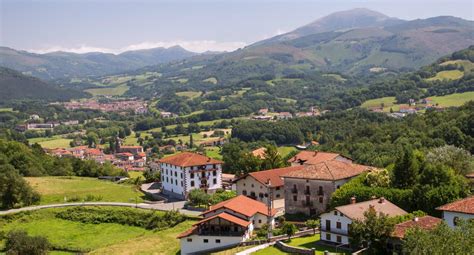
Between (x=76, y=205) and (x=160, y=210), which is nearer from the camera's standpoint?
A: (x=160, y=210)

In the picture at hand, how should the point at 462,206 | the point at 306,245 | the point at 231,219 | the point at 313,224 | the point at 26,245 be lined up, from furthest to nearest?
the point at 26,245
the point at 313,224
the point at 231,219
the point at 306,245
the point at 462,206

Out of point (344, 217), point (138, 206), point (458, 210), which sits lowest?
point (138, 206)

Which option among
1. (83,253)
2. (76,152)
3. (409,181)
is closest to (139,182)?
(83,253)

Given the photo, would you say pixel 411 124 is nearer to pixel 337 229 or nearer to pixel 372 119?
pixel 372 119

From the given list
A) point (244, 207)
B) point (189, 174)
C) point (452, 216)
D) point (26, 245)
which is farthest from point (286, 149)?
point (452, 216)

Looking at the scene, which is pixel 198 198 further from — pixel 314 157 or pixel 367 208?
pixel 367 208

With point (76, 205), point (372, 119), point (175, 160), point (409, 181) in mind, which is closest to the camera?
point (409, 181)
